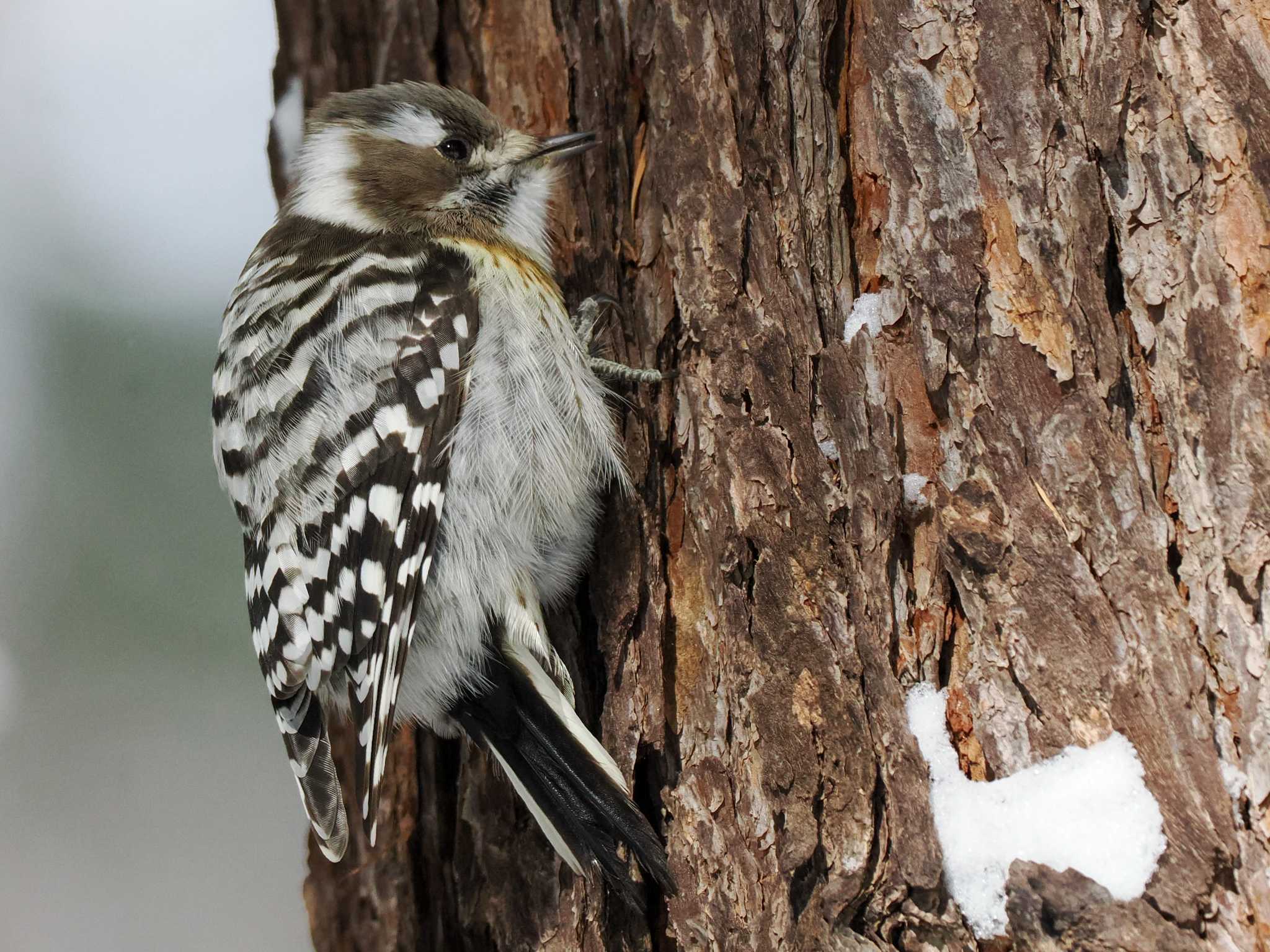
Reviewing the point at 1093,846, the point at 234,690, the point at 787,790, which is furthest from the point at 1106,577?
the point at 234,690

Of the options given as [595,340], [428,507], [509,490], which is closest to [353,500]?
[428,507]

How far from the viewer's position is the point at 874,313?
177 centimetres

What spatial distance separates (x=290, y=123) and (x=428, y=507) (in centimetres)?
157

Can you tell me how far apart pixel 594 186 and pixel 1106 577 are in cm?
153

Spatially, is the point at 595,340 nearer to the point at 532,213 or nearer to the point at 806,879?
the point at 532,213

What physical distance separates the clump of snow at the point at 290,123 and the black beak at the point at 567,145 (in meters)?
0.87

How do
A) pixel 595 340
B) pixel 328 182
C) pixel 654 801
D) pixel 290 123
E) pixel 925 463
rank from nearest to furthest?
pixel 925 463
pixel 654 801
pixel 595 340
pixel 328 182
pixel 290 123

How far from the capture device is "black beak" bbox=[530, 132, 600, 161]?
2377 mm

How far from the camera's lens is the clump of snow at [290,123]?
2.87 metres

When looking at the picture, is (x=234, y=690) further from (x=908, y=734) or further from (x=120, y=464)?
(x=908, y=734)

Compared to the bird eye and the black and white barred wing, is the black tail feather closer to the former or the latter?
the black and white barred wing

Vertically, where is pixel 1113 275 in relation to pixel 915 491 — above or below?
above

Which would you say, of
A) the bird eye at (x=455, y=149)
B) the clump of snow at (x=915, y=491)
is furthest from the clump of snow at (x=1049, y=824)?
→ the bird eye at (x=455, y=149)

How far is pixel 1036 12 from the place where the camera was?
1.65 meters
